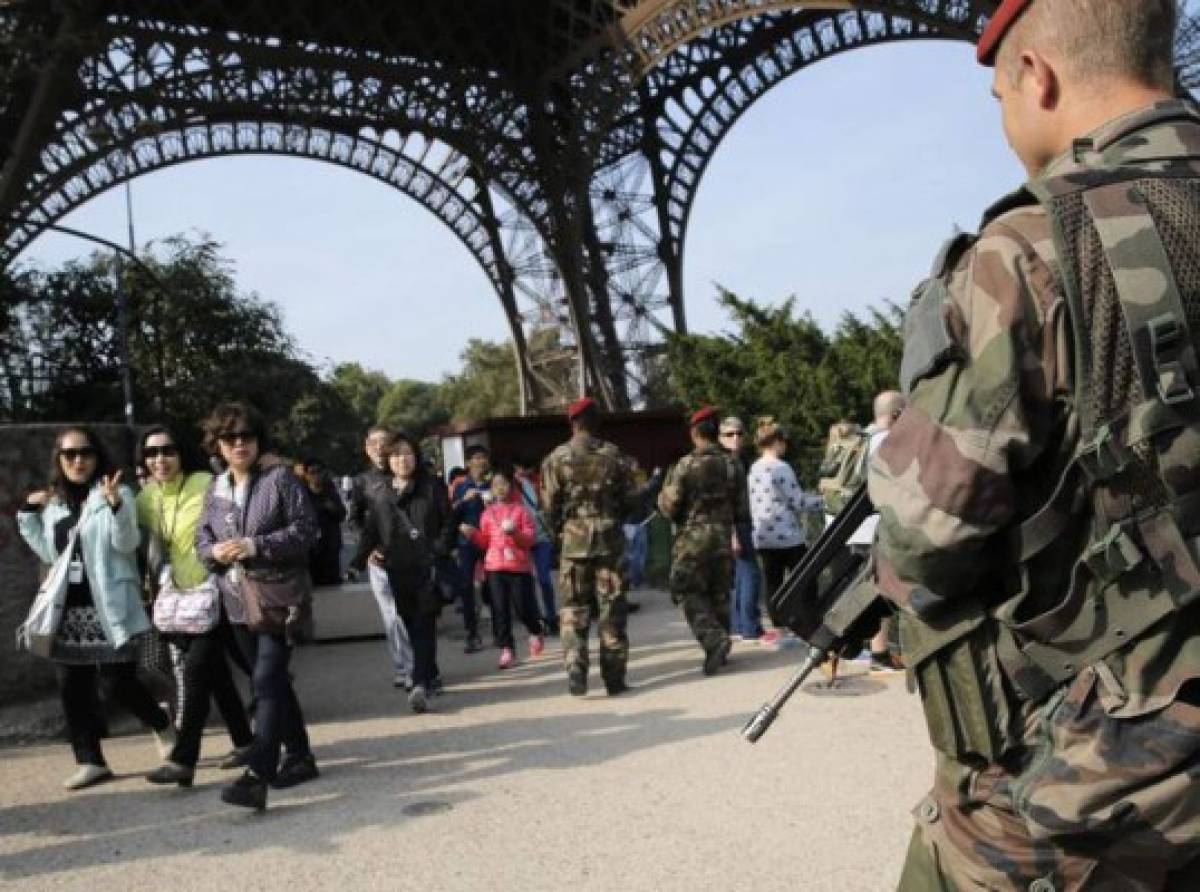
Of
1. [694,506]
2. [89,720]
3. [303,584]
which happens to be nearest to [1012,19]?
[303,584]

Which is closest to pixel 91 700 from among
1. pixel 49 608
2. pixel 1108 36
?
pixel 49 608

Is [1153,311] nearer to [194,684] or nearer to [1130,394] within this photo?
[1130,394]

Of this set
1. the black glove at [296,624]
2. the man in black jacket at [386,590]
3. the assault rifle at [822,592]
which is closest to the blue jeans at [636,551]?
the man in black jacket at [386,590]

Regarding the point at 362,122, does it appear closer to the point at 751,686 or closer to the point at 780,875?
the point at 751,686

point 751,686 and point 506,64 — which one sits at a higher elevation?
point 506,64

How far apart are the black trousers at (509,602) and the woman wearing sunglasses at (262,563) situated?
297 centimetres

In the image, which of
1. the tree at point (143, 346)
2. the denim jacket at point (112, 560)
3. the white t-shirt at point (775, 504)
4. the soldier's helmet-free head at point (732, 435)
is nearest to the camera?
the denim jacket at point (112, 560)

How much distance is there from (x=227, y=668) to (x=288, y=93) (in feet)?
62.0

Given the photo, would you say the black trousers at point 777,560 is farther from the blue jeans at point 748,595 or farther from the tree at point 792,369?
the tree at point 792,369

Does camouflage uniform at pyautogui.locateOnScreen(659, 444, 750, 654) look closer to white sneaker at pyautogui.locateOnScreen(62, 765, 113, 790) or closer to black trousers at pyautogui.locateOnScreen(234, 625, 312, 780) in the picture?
black trousers at pyautogui.locateOnScreen(234, 625, 312, 780)

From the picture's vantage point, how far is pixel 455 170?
27.6 m

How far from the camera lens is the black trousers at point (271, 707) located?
4664 millimetres

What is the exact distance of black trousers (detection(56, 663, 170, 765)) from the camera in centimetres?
518

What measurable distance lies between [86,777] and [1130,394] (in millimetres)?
5187
